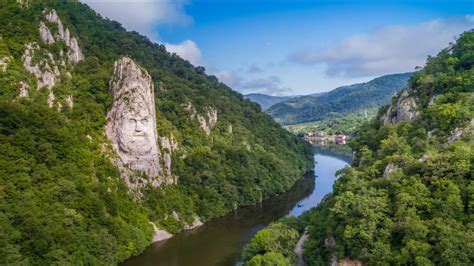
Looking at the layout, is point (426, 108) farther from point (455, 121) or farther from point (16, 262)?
point (16, 262)

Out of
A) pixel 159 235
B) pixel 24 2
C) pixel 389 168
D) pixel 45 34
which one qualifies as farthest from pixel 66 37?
pixel 389 168

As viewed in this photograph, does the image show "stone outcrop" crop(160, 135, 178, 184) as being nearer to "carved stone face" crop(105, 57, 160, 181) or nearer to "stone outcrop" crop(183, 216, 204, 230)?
"carved stone face" crop(105, 57, 160, 181)

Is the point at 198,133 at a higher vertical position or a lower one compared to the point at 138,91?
lower

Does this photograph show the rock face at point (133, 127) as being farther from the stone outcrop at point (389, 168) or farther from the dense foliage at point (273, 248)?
the stone outcrop at point (389, 168)

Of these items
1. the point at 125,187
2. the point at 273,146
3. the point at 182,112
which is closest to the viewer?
the point at 125,187

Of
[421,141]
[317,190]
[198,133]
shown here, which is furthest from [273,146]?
[421,141]
